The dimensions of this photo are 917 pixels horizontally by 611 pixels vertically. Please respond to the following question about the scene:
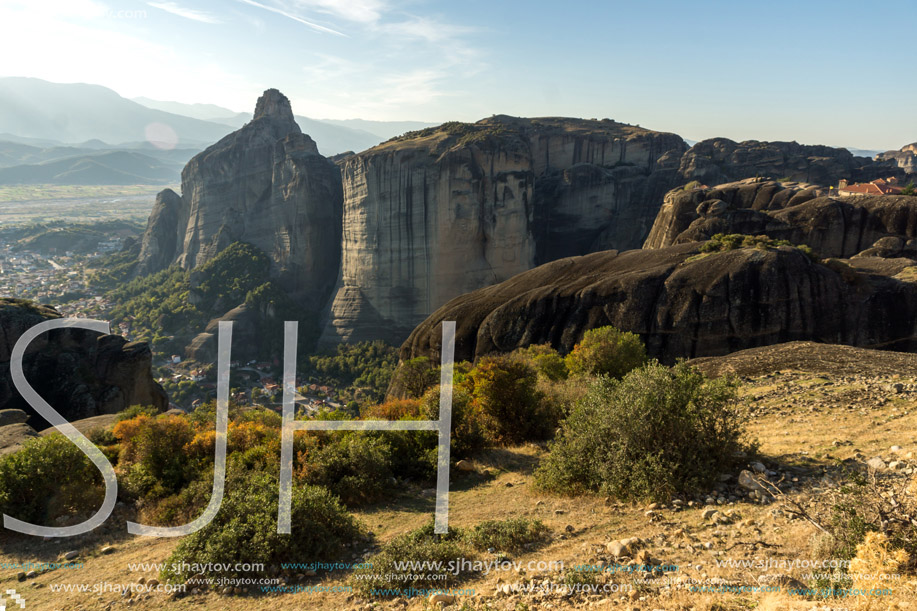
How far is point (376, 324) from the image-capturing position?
2286 inches

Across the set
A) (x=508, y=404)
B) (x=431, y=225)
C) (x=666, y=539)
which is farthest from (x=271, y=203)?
(x=666, y=539)

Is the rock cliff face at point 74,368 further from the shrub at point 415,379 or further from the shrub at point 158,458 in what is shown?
the shrub at point 415,379

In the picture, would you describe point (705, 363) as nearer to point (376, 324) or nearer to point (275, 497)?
point (275, 497)

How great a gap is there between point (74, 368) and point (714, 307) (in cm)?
3209

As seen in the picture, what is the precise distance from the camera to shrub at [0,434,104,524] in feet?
34.1

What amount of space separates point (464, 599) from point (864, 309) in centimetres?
2546

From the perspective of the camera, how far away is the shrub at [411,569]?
6.68 metres

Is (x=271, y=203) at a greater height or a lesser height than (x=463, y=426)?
greater

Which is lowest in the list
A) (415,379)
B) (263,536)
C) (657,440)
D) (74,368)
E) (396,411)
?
(74,368)

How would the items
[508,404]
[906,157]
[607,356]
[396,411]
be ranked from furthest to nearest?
[906,157]
[607,356]
[396,411]
[508,404]

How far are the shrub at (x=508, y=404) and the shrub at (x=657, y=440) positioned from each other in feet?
15.5

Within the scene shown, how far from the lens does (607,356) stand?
1775 centimetres

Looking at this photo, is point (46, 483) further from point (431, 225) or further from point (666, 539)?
point (431, 225)

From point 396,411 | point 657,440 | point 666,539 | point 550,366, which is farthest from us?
point 550,366
